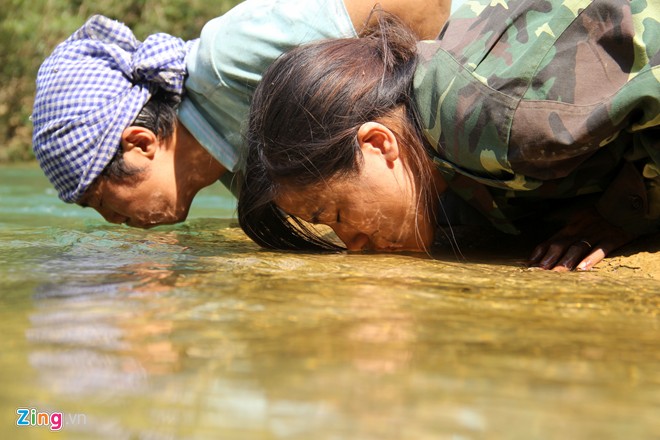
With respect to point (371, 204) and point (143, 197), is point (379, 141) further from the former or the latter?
point (143, 197)

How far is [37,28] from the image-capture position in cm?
693

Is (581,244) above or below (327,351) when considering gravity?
below

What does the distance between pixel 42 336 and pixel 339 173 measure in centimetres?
113

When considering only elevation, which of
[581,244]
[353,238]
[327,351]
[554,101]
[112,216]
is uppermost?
[554,101]

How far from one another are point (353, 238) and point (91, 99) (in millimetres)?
1151

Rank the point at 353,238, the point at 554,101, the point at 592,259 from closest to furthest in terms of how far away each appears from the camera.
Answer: the point at 554,101 → the point at 592,259 → the point at 353,238

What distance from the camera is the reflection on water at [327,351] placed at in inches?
35.5

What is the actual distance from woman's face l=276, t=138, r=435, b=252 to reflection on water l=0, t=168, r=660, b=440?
0.29 meters

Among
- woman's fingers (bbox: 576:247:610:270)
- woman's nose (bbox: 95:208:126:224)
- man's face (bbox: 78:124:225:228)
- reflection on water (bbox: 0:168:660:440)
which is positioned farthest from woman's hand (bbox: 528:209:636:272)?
woman's nose (bbox: 95:208:126:224)

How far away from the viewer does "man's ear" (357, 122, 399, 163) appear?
89.5 inches

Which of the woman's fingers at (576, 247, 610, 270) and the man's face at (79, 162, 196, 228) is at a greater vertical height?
the woman's fingers at (576, 247, 610, 270)

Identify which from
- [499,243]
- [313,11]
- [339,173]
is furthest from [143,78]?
[499,243]

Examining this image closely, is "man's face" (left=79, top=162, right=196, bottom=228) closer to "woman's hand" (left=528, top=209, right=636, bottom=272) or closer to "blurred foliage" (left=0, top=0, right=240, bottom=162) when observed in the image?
"woman's hand" (left=528, top=209, right=636, bottom=272)

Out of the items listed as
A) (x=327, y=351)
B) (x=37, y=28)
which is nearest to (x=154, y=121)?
(x=327, y=351)
